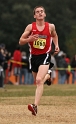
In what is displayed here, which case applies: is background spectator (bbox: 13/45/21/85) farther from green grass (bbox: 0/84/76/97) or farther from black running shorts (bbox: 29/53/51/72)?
black running shorts (bbox: 29/53/51/72)

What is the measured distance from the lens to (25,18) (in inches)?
3314

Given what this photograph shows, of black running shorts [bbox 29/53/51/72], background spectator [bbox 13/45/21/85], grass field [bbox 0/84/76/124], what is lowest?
background spectator [bbox 13/45/21/85]

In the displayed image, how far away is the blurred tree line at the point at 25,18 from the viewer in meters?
84.8

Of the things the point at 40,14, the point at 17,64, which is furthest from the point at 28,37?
the point at 17,64

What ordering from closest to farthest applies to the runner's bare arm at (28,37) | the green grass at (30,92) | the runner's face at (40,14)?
the runner's bare arm at (28,37), the runner's face at (40,14), the green grass at (30,92)

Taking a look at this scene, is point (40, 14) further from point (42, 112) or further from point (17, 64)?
point (17, 64)

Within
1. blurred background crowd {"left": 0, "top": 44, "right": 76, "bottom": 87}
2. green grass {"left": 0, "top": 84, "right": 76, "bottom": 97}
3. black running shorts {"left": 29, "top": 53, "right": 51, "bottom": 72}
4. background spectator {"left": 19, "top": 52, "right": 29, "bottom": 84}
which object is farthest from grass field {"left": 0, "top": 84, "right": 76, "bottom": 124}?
background spectator {"left": 19, "top": 52, "right": 29, "bottom": 84}

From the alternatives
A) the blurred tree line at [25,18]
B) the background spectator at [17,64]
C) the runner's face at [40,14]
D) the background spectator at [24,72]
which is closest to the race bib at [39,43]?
the runner's face at [40,14]

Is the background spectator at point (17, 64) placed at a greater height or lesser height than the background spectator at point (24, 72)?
greater

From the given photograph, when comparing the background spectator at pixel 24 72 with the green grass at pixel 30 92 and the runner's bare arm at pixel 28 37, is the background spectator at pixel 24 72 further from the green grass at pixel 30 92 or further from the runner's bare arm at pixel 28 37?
the runner's bare arm at pixel 28 37

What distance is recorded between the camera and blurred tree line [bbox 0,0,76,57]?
84750mm

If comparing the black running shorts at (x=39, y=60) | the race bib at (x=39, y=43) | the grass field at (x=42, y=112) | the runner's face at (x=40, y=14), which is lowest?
the grass field at (x=42, y=112)

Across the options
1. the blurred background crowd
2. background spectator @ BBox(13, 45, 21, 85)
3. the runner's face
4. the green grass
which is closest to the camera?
the runner's face

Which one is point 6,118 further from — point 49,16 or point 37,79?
point 49,16
